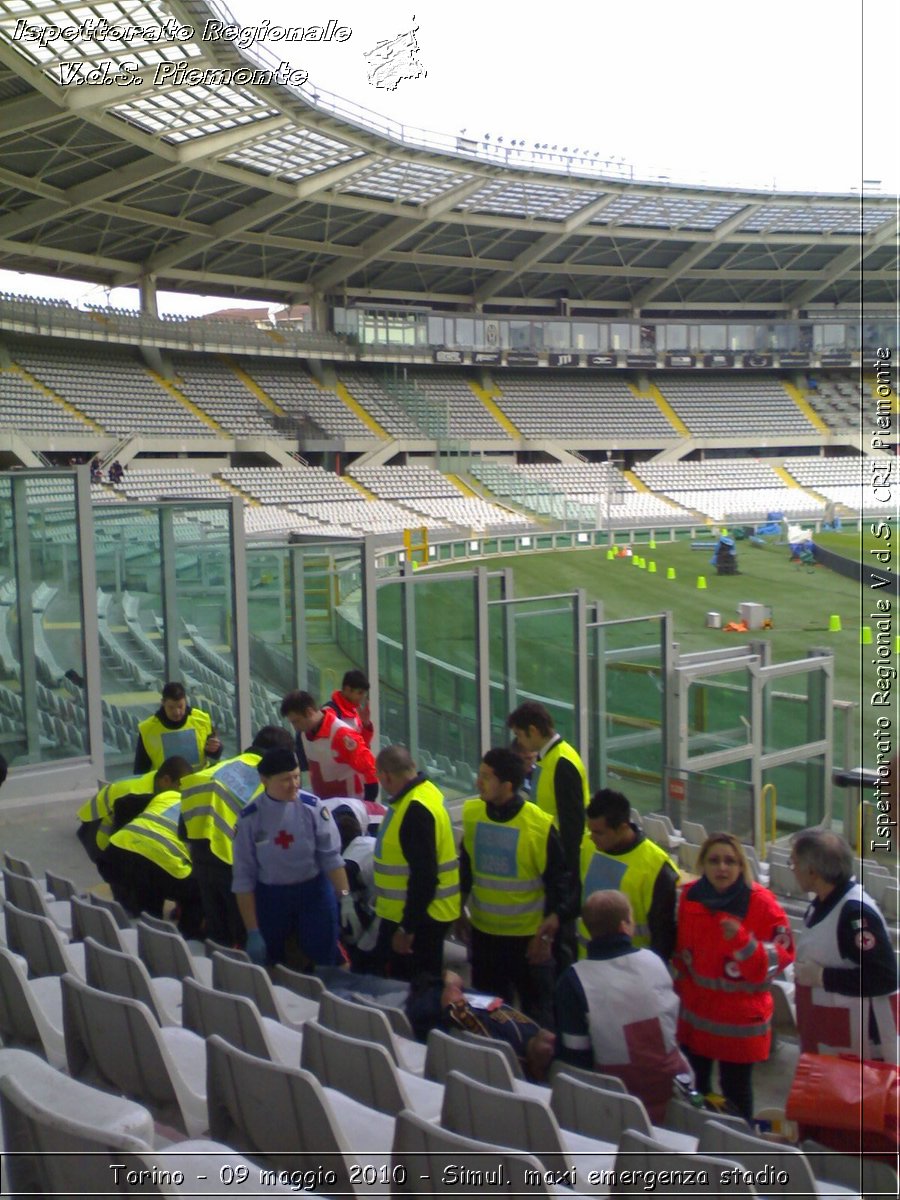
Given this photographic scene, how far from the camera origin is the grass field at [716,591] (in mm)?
19234

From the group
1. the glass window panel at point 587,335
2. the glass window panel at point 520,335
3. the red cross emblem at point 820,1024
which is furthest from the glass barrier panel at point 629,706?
the glass window panel at point 587,335

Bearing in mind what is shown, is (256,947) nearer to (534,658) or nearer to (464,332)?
(534,658)

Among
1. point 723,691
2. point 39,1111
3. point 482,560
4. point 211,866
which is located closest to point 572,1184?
point 39,1111

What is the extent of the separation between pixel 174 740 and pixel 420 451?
37.1m

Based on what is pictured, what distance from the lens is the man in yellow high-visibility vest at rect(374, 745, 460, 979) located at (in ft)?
12.9

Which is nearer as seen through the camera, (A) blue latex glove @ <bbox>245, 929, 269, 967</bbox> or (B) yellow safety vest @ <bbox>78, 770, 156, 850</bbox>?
(A) blue latex glove @ <bbox>245, 929, 269, 967</bbox>

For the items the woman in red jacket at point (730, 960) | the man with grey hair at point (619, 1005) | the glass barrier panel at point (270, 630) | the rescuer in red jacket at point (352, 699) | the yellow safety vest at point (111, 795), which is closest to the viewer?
the man with grey hair at point (619, 1005)

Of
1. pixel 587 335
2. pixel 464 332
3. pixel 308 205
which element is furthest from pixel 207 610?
pixel 587 335

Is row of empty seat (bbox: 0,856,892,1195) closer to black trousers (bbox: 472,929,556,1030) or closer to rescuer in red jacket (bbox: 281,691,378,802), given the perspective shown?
black trousers (bbox: 472,929,556,1030)

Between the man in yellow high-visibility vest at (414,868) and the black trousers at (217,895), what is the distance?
789 mm

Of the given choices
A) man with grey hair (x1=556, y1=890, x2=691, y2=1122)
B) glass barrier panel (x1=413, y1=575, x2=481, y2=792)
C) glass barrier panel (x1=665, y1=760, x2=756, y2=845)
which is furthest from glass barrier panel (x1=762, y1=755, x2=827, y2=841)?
man with grey hair (x1=556, y1=890, x2=691, y2=1122)

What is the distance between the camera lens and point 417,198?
3656 centimetres

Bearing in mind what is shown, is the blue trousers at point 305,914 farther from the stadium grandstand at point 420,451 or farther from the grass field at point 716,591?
the grass field at point 716,591

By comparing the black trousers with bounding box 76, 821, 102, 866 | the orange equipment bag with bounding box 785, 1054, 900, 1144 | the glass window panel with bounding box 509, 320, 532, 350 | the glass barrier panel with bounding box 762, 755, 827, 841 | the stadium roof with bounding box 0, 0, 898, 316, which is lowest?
the glass barrier panel with bounding box 762, 755, 827, 841
